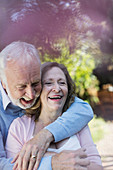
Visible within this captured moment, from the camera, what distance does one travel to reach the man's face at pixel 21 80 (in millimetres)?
647

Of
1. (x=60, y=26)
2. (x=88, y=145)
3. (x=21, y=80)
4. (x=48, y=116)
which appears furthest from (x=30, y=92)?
(x=60, y=26)

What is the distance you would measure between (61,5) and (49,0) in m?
0.06

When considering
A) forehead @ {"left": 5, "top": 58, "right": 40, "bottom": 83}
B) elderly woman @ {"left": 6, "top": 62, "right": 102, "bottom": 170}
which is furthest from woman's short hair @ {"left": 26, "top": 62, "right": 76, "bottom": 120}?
forehead @ {"left": 5, "top": 58, "right": 40, "bottom": 83}

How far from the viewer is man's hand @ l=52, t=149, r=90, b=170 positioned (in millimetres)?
614

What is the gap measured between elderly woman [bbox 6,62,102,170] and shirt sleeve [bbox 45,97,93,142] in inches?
1.0

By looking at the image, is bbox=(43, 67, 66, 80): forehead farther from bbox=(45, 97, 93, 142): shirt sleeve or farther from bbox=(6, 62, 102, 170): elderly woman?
bbox=(45, 97, 93, 142): shirt sleeve

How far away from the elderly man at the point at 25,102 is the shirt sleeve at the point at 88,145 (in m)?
0.03

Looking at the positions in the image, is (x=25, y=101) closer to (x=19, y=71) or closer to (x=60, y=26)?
(x=19, y=71)

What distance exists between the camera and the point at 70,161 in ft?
2.02

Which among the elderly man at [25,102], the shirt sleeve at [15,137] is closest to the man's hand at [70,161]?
the elderly man at [25,102]

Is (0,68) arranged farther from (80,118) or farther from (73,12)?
(73,12)

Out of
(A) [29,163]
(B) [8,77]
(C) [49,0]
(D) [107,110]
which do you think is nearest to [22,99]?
(B) [8,77]

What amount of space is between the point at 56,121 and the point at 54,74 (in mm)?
169

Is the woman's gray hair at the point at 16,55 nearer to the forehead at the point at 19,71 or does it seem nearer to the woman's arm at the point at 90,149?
the forehead at the point at 19,71
